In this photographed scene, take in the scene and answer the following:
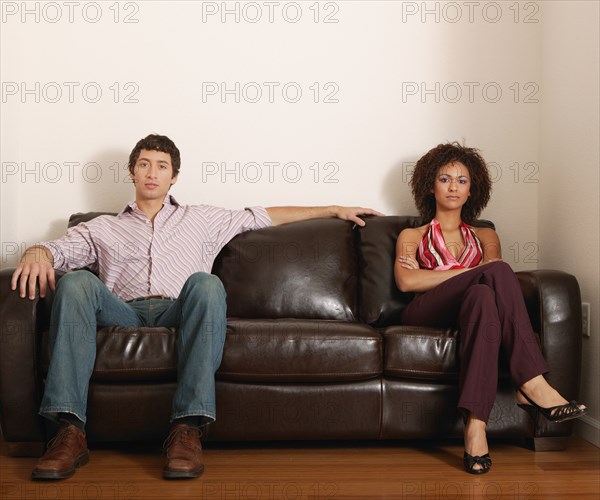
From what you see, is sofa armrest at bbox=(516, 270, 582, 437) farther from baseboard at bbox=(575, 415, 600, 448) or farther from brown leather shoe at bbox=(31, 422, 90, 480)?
brown leather shoe at bbox=(31, 422, 90, 480)

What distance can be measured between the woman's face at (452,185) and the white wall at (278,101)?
1.42 feet

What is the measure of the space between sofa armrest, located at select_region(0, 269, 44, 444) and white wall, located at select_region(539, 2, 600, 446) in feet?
6.56

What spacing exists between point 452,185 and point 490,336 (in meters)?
0.88

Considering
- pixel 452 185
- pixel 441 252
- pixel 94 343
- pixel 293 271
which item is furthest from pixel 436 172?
pixel 94 343

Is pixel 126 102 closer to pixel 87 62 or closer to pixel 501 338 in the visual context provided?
pixel 87 62

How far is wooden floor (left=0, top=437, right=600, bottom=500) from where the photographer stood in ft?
6.65

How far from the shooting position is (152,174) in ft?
9.64

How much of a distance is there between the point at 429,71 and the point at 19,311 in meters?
2.21

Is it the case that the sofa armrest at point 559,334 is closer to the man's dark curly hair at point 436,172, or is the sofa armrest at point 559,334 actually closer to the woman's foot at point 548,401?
the woman's foot at point 548,401

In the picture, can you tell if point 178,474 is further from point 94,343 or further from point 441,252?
point 441,252

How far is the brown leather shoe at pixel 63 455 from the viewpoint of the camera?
211 centimetres

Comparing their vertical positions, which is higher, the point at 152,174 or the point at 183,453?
the point at 152,174

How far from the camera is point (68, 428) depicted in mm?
2227

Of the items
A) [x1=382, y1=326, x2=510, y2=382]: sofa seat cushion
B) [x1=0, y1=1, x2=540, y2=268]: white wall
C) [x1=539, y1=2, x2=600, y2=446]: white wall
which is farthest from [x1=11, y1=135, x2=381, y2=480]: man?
[x1=539, y1=2, x2=600, y2=446]: white wall
